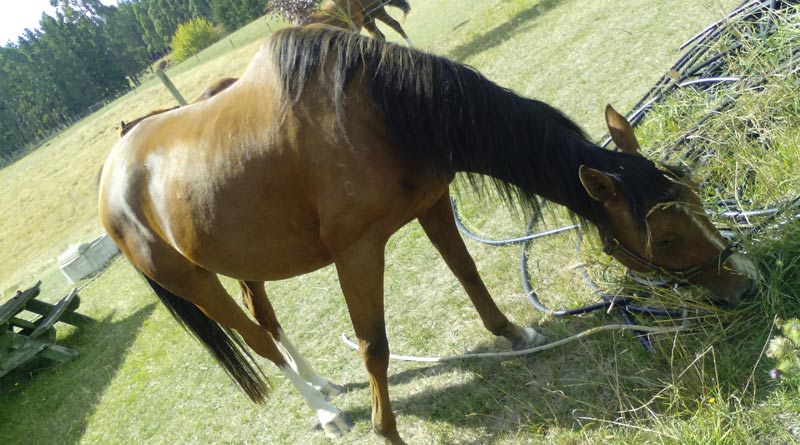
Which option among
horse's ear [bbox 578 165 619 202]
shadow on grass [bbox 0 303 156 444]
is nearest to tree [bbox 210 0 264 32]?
shadow on grass [bbox 0 303 156 444]

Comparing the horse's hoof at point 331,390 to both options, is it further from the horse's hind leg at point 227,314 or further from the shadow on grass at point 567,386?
the shadow on grass at point 567,386

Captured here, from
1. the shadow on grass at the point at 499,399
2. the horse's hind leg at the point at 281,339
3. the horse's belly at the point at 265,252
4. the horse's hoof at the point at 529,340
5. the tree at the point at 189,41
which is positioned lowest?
the shadow on grass at the point at 499,399

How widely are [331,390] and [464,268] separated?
1.19 m

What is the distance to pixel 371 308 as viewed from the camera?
2.38 metres

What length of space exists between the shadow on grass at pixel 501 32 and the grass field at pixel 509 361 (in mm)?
931

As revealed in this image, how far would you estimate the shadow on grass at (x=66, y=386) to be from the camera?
15.6 feet

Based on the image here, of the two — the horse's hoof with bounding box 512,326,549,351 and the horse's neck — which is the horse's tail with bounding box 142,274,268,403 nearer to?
the horse's hoof with bounding box 512,326,549,351

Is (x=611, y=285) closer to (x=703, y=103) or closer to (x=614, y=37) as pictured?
(x=703, y=103)

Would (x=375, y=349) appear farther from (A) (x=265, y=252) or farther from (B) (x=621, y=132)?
(B) (x=621, y=132)

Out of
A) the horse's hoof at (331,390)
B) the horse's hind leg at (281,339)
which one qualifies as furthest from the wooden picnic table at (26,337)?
the horse's hoof at (331,390)

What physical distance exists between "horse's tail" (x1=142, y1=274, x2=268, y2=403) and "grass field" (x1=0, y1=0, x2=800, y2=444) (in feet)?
0.79

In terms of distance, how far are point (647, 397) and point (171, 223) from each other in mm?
2385

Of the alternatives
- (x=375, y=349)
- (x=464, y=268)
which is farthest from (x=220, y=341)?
(x=464, y=268)

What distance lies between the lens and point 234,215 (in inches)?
97.8
